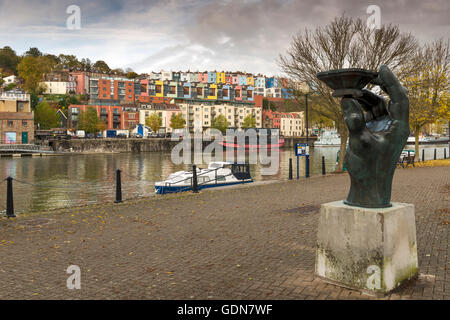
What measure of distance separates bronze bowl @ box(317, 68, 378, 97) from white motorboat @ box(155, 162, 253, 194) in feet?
47.9

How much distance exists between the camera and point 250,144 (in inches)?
3794

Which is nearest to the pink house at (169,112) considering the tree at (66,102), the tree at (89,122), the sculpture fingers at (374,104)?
the tree at (89,122)

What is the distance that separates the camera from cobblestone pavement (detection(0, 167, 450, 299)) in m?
5.48

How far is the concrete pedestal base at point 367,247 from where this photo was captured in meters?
5.17

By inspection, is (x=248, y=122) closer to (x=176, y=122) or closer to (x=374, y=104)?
(x=176, y=122)

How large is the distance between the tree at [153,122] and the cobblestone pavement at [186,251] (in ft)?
300

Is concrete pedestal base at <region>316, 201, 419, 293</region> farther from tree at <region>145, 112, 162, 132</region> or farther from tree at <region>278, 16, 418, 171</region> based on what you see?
tree at <region>145, 112, 162, 132</region>

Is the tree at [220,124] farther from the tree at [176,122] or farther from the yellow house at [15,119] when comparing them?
the yellow house at [15,119]

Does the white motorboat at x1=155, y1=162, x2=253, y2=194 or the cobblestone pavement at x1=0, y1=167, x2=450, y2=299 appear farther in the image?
the white motorboat at x1=155, y1=162, x2=253, y2=194

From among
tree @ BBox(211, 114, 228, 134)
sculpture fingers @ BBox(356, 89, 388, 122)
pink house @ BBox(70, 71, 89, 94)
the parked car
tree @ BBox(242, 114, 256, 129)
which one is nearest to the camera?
sculpture fingers @ BBox(356, 89, 388, 122)

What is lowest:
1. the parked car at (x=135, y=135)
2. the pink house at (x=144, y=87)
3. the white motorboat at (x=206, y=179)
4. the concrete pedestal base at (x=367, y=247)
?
the white motorboat at (x=206, y=179)

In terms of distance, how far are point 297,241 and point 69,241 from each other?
16.3ft

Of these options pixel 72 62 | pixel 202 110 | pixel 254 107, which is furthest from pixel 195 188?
pixel 72 62

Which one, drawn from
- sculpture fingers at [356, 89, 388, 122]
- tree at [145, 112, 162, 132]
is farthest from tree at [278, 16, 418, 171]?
tree at [145, 112, 162, 132]
